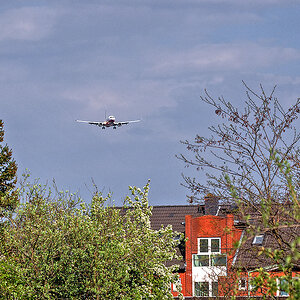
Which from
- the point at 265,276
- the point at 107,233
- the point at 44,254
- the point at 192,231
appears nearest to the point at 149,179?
the point at 107,233

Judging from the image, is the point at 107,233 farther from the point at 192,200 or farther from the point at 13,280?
the point at 192,200

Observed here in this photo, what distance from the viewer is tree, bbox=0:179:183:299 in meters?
23.2

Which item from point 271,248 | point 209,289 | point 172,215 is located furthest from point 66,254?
point 172,215

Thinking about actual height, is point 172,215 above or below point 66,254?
above

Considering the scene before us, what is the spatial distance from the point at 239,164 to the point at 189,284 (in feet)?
103

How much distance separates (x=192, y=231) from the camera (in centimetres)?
4609

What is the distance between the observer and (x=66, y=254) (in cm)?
2375

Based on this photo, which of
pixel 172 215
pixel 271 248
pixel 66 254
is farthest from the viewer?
pixel 172 215

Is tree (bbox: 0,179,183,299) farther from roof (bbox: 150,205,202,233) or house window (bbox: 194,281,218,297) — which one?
roof (bbox: 150,205,202,233)

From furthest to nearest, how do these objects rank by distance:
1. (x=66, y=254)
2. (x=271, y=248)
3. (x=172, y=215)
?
(x=172, y=215), (x=66, y=254), (x=271, y=248)

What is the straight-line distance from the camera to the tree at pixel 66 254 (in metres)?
23.2

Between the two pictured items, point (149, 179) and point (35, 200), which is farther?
point (149, 179)

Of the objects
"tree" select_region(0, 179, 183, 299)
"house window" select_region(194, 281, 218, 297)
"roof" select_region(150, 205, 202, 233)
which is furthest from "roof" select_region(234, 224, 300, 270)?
"roof" select_region(150, 205, 202, 233)

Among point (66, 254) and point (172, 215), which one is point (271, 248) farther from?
point (172, 215)
